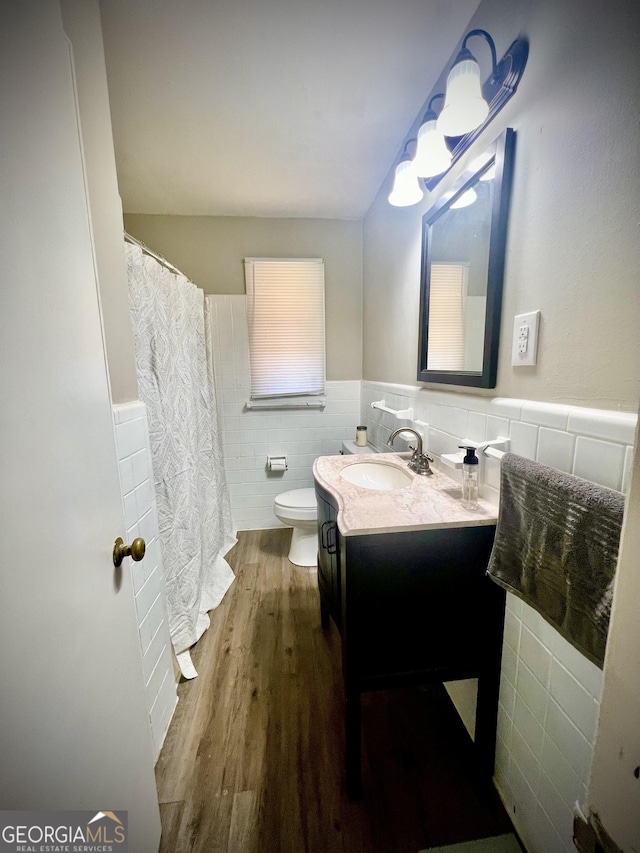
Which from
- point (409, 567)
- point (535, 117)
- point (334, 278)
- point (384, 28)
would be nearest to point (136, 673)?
point (409, 567)

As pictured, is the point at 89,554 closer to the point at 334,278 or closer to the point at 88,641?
the point at 88,641

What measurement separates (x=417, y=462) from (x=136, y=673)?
1105 mm

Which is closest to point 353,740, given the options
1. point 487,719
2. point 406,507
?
point 487,719

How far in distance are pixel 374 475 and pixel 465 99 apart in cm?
127

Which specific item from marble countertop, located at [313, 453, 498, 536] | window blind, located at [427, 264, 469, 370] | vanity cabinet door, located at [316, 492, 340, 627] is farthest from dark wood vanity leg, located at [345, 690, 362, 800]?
window blind, located at [427, 264, 469, 370]

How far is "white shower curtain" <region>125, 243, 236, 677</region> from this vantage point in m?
1.27

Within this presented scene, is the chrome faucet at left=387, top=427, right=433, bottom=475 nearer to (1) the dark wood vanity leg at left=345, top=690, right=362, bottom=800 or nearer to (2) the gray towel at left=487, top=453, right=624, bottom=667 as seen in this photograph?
(2) the gray towel at left=487, top=453, right=624, bottom=667

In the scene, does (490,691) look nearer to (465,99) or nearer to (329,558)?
(329,558)

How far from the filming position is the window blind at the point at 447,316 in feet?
3.68

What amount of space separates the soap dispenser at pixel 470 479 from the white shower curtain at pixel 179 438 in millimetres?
1173

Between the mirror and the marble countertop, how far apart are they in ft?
1.23

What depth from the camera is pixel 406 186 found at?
4.17 feet

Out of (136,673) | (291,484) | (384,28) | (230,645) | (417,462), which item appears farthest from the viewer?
(291,484)

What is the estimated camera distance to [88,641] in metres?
0.55
